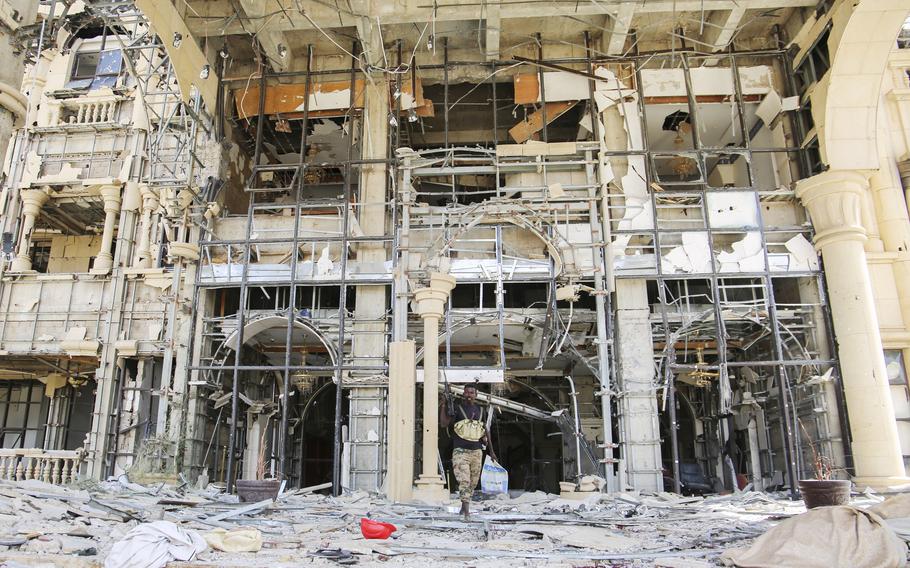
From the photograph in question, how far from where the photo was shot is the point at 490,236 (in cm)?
1741

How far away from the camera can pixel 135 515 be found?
9.55 metres

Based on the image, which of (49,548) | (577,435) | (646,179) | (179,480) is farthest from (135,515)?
(646,179)

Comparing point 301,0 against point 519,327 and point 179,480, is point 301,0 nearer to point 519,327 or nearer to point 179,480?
point 519,327

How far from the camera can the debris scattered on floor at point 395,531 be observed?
6.44 m

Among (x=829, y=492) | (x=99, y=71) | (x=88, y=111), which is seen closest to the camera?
(x=829, y=492)

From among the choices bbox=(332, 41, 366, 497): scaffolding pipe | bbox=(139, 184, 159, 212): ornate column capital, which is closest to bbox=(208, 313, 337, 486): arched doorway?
bbox=(332, 41, 366, 497): scaffolding pipe

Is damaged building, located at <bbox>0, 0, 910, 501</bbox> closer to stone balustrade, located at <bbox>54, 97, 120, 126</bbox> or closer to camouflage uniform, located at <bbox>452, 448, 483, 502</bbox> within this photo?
stone balustrade, located at <bbox>54, 97, 120, 126</bbox>

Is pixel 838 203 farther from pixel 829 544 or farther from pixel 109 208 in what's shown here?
pixel 109 208

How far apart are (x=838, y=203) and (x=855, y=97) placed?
8.10ft

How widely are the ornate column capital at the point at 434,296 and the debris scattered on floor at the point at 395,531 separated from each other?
3.42 m

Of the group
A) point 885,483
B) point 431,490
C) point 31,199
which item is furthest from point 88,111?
point 885,483

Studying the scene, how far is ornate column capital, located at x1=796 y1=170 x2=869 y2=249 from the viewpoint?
15.8 metres

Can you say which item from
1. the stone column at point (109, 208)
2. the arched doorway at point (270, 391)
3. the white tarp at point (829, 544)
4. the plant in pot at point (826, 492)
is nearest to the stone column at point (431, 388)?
the arched doorway at point (270, 391)

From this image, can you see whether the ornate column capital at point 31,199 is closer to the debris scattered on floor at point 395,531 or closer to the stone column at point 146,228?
the stone column at point 146,228
